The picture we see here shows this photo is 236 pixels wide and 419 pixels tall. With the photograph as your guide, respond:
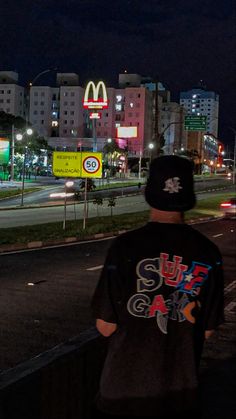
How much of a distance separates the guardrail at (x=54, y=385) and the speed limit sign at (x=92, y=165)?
20334 mm

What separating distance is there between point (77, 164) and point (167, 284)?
73.2 feet

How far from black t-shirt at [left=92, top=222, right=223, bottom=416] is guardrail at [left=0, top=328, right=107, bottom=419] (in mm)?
869

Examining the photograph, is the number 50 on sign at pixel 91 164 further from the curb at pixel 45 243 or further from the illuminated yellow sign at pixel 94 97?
the illuminated yellow sign at pixel 94 97

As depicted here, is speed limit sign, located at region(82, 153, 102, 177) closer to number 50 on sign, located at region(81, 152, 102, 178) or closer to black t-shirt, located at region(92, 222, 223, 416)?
number 50 on sign, located at region(81, 152, 102, 178)

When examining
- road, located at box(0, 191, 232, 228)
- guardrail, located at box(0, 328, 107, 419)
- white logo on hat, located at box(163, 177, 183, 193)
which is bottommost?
road, located at box(0, 191, 232, 228)

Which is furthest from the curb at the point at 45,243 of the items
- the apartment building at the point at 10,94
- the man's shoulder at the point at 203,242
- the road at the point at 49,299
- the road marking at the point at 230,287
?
the apartment building at the point at 10,94

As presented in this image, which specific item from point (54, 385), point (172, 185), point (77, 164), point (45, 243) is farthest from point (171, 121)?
point (172, 185)

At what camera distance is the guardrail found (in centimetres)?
354

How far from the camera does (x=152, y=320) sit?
276 centimetres

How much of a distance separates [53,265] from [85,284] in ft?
9.01

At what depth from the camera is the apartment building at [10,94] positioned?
144 meters

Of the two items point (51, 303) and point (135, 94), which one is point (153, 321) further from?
point (135, 94)

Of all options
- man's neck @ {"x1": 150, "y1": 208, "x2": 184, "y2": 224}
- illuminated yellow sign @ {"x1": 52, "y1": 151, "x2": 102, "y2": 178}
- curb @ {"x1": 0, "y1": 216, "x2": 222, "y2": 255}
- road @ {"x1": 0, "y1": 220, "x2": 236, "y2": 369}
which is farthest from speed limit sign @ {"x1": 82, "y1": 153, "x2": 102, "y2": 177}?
man's neck @ {"x1": 150, "y1": 208, "x2": 184, "y2": 224}

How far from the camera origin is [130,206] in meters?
48.0
